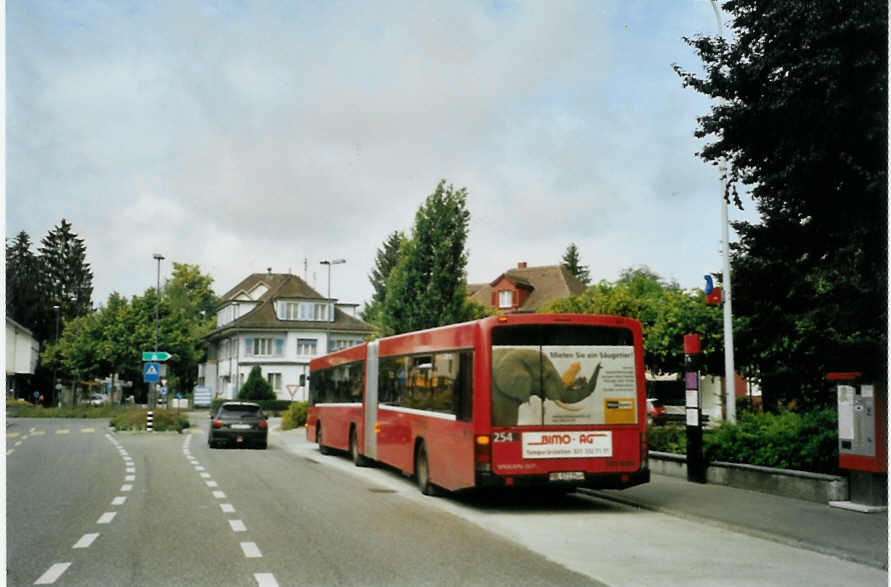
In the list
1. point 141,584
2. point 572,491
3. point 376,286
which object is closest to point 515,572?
point 141,584

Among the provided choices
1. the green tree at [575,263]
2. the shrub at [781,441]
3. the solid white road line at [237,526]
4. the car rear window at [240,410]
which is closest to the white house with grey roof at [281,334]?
the green tree at [575,263]

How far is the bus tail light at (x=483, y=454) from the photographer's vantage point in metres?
13.2

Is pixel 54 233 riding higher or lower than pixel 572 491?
higher

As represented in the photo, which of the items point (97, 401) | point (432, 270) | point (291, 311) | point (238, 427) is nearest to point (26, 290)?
point (97, 401)

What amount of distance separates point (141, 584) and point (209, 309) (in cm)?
10644

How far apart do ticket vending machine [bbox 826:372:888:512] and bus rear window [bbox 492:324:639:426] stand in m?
2.71

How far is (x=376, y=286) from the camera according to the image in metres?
95.5

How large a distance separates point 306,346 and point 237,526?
72.9 metres

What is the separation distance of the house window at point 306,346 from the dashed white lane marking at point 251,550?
74.1 meters

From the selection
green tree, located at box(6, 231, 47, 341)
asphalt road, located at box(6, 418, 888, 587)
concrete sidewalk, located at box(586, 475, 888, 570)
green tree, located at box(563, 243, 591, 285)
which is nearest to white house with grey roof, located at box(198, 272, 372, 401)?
green tree, located at box(6, 231, 47, 341)

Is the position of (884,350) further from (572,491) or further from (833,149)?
(572,491)

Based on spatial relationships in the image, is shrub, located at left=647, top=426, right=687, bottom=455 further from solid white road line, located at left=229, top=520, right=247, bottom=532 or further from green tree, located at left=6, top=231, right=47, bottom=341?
green tree, located at left=6, top=231, right=47, bottom=341

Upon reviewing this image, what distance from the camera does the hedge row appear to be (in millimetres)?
14516

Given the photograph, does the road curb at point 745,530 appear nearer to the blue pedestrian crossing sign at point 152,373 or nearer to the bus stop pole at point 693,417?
the bus stop pole at point 693,417
